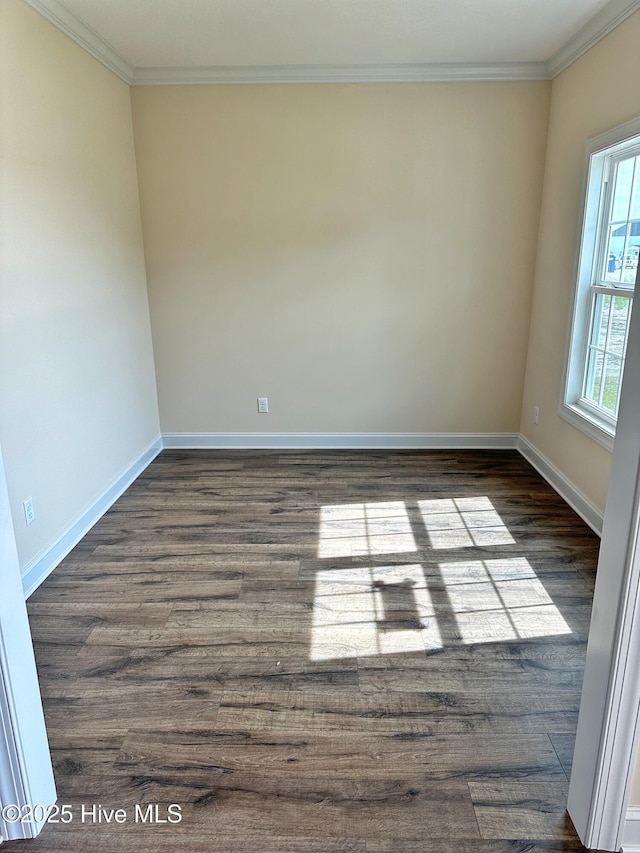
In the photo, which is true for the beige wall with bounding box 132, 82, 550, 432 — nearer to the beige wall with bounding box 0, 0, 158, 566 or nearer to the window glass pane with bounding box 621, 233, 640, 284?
the beige wall with bounding box 0, 0, 158, 566

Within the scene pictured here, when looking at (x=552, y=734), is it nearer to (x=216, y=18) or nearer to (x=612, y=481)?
(x=612, y=481)

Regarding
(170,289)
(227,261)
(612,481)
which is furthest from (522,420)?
(612,481)

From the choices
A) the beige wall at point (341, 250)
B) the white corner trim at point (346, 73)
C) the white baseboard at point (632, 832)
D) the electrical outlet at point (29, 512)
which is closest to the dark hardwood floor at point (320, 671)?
the white baseboard at point (632, 832)

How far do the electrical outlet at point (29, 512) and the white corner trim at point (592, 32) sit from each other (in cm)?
365

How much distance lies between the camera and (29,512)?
→ 2.60m

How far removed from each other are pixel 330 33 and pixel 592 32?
1418 mm

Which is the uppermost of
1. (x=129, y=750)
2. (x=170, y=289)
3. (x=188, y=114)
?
(x=188, y=114)

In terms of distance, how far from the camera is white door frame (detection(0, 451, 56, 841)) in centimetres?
133

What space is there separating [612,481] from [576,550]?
5.96ft

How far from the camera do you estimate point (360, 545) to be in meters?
2.97

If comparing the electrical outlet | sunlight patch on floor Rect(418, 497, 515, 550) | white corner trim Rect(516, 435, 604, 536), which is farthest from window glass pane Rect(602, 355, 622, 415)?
the electrical outlet

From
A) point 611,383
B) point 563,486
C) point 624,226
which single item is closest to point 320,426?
point 563,486

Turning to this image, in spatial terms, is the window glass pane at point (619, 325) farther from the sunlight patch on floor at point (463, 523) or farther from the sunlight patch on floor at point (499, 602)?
the sunlight patch on floor at point (499, 602)

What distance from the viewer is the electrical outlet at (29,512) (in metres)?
2.57
